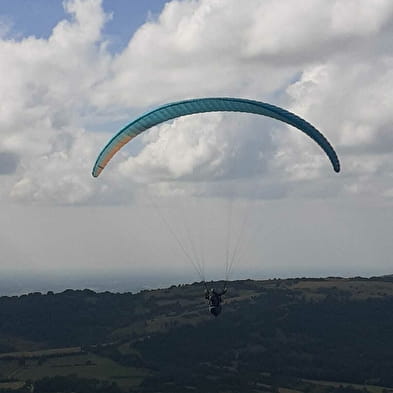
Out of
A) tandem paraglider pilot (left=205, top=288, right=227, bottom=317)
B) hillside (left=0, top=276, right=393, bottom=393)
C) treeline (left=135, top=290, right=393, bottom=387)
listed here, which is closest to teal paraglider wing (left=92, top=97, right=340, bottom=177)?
tandem paraglider pilot (left=205, top=288, right=227, bottom=317)

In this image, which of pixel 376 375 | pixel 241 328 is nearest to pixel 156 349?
pixel 241 328

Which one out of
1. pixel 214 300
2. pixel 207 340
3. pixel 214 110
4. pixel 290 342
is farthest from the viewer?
pixel 290 342

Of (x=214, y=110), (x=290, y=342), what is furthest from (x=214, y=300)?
(x=290, y=342)

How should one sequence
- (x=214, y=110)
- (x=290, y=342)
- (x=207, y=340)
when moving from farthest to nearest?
(x=290, y=342) → (x=207, y=340) → (x=214, y=110)

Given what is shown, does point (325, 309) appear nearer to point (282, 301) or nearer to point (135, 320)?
point (282, 301)

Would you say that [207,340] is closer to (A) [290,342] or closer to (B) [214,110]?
(A) [290,342]

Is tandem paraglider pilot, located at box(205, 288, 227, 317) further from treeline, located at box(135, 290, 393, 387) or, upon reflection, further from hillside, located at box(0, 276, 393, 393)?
treeline, located at box(135, 290, 393, 387)

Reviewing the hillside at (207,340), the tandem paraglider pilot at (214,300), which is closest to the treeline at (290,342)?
the hillside at (207,340)

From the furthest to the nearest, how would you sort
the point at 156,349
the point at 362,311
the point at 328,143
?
the point at 362,311 → the point at 156,349 → the point at 328,143

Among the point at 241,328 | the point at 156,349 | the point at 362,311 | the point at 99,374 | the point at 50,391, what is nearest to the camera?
the point at 50,391
